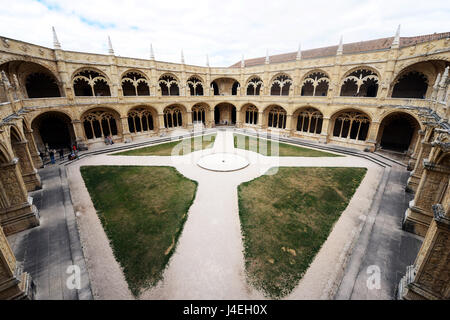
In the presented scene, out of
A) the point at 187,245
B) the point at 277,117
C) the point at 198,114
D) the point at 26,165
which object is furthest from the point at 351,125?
the point at 26,165

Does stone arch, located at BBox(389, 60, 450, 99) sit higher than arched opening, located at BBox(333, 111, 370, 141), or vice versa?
stone arch, located at BBox(389, 60, 450, 99)

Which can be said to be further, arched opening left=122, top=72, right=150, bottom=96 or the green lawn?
arched opening left=122, top=72, right=150, bottom=96

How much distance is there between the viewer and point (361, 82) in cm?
1712

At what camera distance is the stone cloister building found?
6.88 meters

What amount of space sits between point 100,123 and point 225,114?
17.1 metres

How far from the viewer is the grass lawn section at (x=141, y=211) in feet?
20.8

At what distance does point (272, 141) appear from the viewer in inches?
839

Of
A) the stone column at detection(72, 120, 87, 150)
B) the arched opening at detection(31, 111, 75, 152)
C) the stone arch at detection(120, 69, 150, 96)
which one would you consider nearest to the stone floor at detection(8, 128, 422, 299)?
the stone column at detection(72, 120, 87, 150)

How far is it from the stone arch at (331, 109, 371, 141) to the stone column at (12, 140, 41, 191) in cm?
2407

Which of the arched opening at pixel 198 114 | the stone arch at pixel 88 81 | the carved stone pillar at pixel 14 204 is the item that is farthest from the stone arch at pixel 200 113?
the carved stone pillar at pixel 14 204

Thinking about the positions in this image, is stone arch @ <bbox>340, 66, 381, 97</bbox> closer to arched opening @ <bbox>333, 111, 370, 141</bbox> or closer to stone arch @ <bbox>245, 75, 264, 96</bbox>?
arched opening @ <bbox>333, 111, 370, 141</bbox>

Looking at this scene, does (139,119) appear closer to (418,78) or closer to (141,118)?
(141,118)
